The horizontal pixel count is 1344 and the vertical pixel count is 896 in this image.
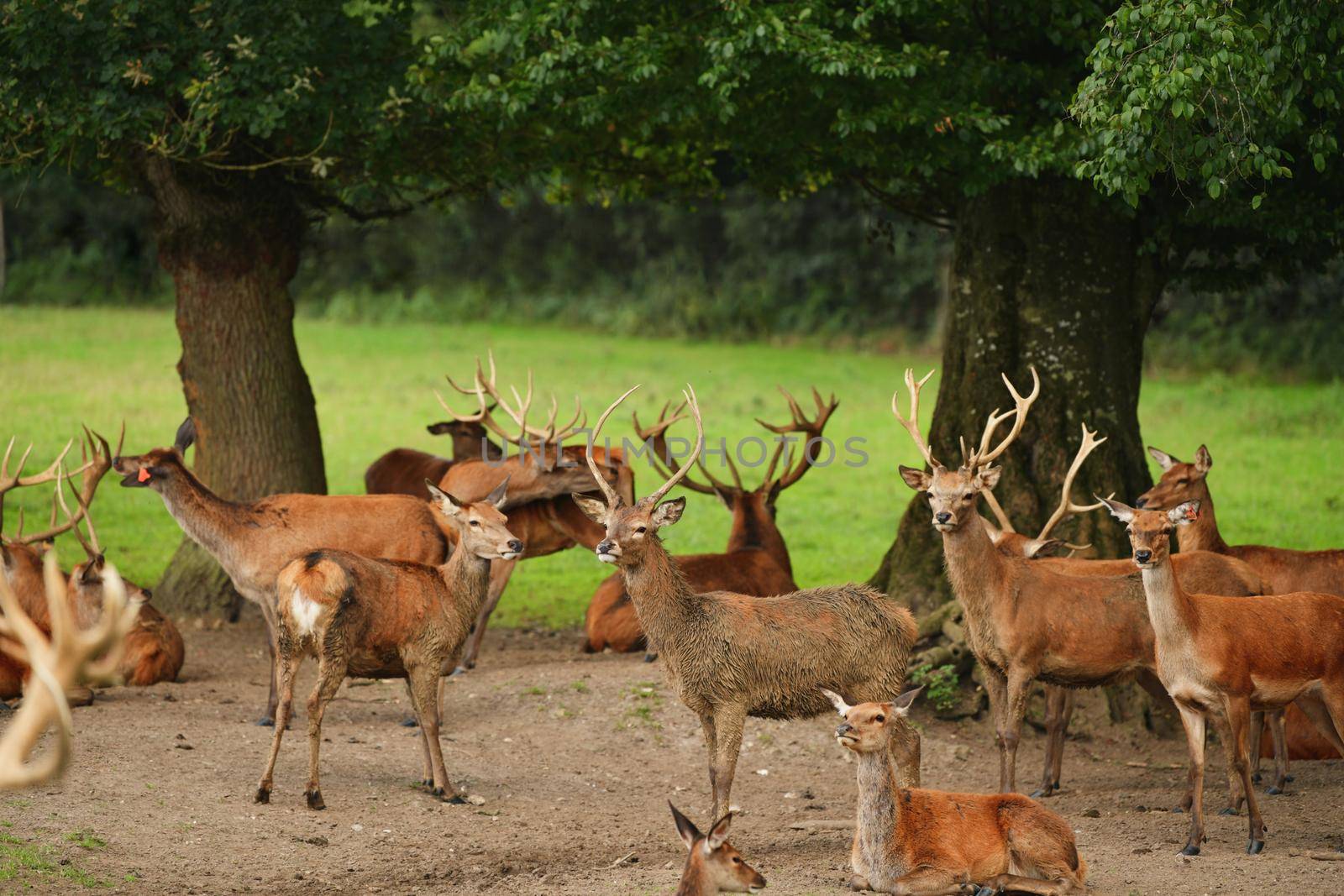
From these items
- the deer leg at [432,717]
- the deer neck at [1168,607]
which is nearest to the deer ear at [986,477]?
the deer neck at [1168,607]

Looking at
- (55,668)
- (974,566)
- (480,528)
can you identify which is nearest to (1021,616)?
(974,566)

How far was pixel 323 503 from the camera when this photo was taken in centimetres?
990

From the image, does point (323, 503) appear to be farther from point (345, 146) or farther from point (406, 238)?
point (406, 238)

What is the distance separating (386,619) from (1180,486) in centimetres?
468

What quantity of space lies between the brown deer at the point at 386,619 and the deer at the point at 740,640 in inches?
29.9

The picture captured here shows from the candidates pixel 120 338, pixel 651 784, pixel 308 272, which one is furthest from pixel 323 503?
pixel 308 272

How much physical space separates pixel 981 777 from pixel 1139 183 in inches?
127

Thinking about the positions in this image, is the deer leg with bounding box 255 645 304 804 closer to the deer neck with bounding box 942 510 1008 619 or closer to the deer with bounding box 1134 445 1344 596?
the deer neck with bounding box 942 510 1008 619

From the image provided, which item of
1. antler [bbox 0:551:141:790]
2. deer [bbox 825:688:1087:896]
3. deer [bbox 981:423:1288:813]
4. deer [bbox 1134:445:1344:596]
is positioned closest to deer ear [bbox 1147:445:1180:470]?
deer [bbox 1134:445:1344:596]

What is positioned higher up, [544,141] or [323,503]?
[544,141]

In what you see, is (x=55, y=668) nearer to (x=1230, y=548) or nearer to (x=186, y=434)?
(x=186, y=434)

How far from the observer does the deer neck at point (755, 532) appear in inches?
442

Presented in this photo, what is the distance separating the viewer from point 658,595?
7695 millimetres

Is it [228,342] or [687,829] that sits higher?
[228,342]
